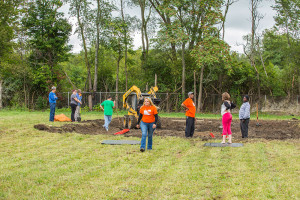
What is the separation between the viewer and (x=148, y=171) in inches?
274

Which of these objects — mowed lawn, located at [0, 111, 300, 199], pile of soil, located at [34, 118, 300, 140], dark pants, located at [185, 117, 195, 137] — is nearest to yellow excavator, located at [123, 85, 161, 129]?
pile of soil, located at [34, 118, 300, 140]

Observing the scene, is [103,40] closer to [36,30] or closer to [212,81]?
[36,30]

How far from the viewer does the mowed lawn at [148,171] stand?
18.0 ft

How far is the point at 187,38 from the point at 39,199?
88.2 ft

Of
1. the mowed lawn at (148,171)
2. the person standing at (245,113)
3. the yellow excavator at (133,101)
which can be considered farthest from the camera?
the yellow excavator at (133,101)

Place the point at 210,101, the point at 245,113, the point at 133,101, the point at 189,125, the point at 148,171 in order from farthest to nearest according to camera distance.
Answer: the point at 210,101
the point at 133,101
the point at 189,125
the point at 245,113
the point at 148,171

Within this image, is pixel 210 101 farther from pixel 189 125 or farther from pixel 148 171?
pixel 148 171

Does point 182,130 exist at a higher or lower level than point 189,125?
lower

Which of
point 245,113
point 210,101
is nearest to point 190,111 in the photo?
point 245,113

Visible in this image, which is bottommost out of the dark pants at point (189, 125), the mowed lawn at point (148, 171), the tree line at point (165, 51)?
the mowed lawn at point (148, 171)

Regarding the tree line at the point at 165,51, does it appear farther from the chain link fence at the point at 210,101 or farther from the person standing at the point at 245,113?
the person standing at the point at 245,113

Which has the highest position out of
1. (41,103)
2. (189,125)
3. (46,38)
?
(46,38)

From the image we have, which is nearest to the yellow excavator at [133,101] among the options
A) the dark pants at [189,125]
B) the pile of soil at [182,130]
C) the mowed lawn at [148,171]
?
the pile of soil at [182,130]

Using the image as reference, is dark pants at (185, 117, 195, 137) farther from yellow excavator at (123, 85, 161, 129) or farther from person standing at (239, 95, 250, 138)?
yellow excavator at (123, 85, 161, 129)
